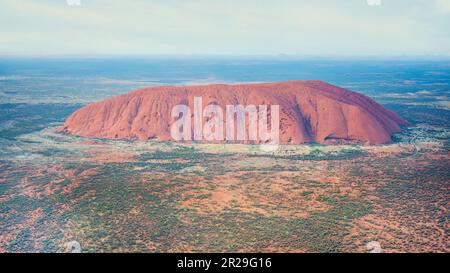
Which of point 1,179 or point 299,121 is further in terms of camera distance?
point 299,121

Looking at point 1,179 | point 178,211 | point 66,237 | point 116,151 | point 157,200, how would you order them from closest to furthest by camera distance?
point 66,237
point 178,211
point 157,200
point 1,179
point 116,151

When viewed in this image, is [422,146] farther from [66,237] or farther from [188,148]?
[66,237]

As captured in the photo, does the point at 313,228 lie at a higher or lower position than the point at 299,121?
lower

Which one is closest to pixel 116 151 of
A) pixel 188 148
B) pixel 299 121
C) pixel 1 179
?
pixel 188 148

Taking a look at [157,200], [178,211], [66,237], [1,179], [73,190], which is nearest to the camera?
[66,237]

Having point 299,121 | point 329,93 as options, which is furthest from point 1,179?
point 329,93

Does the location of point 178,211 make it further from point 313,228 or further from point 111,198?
point 313,228
